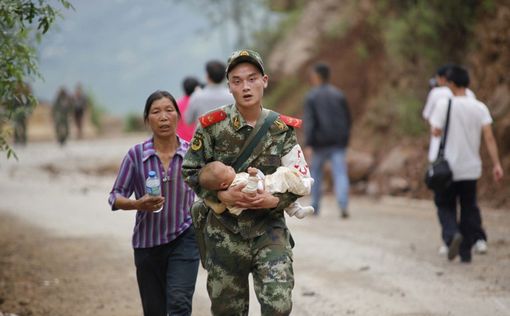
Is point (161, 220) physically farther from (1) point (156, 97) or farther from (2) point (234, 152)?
(2) point (234, 152)

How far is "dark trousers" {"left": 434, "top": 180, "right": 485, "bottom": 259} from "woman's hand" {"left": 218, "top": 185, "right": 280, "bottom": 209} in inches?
189

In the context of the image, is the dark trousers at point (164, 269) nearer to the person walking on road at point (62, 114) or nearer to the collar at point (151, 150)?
the collar at point (151, 150)

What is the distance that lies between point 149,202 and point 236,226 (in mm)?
659

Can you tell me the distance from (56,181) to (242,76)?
17.4 metres

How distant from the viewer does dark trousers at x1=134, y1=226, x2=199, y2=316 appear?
5.44m

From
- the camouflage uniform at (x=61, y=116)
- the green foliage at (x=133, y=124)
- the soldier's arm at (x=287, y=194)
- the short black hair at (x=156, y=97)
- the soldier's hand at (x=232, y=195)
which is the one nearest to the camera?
the soldier's hand at (x=232, y=195)

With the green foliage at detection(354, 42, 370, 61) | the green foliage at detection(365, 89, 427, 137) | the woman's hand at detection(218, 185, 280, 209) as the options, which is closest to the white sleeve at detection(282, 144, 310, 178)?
the woman's hand at detection(218, 185, 280, 209)

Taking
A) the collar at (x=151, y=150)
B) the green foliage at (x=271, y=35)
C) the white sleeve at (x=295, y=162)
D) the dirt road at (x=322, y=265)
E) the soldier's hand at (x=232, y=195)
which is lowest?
the dirt road at (x=322, y=265)

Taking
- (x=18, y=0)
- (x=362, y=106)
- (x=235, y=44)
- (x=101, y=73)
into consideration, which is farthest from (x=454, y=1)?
(x=101, y=73)

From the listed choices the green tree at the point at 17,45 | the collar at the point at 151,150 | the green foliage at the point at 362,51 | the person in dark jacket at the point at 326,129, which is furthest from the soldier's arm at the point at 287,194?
the green foliage at the point at 362,51

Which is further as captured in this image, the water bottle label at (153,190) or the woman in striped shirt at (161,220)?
the woman in striped shirt at (161,220)

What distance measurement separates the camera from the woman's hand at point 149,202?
16.8 feet

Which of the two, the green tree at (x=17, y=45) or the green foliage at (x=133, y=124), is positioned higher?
the green foliage at (x=133, y=124)

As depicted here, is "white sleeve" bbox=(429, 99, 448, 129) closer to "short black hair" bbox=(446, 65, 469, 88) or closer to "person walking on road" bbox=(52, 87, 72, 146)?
"short black hair" bbox=(446, 65, 469, 88)
